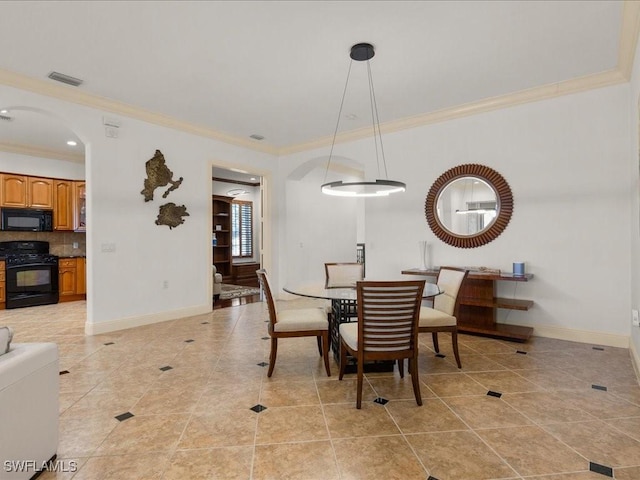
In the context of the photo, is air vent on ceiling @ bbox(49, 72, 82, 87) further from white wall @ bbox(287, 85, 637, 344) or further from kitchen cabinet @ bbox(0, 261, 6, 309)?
white wall @ bbox(287, 85, 637, 344)

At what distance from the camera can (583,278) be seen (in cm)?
383

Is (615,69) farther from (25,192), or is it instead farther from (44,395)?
(25,192)

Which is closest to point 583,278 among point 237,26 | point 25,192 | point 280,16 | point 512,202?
point 512,202

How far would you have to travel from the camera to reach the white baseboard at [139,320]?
14.0ft

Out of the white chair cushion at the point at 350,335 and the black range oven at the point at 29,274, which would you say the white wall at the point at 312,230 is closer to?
the white chair cushion at the point at 350,335

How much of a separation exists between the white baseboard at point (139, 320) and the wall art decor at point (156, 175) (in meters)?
1.61

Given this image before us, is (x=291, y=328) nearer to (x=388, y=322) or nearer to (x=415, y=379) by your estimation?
(x=388, y=322)

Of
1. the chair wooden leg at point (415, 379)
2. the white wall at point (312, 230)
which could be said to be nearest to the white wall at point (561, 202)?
the chair wooden leg at point (415, 379)

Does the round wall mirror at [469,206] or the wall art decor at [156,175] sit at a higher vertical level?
the wall art decor at [156,175]

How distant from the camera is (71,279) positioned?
266 inches

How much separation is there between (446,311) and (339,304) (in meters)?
1.02

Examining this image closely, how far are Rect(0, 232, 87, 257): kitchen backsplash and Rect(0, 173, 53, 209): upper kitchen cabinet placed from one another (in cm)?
60

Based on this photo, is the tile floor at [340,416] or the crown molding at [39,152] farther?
the crown molding at [39,152]

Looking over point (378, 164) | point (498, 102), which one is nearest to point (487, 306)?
point (498, 102)
